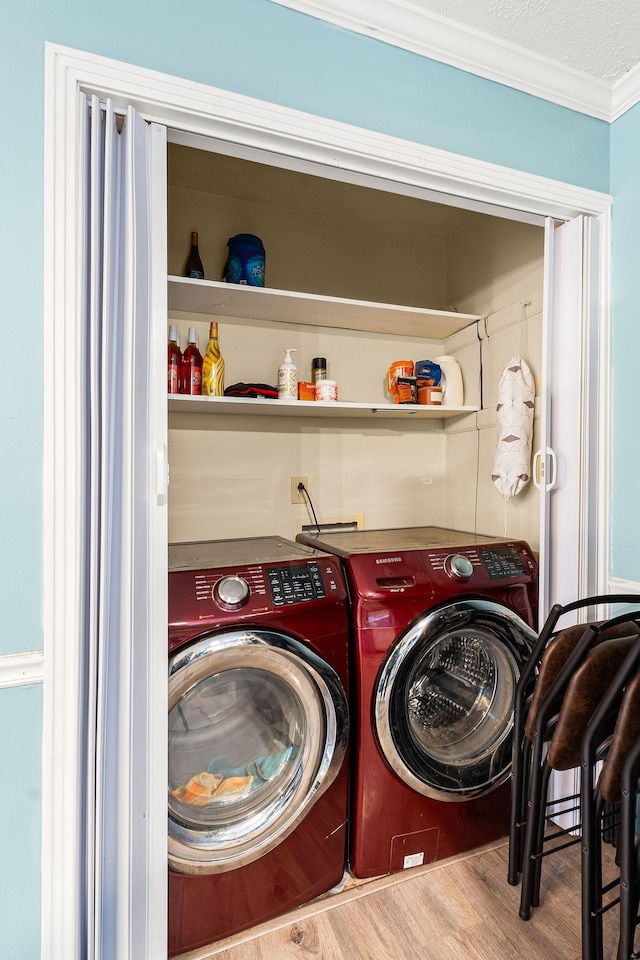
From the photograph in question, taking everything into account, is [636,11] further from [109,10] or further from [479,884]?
[479,884]

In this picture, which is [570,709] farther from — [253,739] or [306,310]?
[306,310]

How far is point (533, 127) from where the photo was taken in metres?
1.73

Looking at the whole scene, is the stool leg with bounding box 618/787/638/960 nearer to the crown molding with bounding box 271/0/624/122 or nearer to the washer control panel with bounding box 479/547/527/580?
the washer control panel with bounding box 479/547/527/580

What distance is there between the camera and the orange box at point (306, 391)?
224 cm

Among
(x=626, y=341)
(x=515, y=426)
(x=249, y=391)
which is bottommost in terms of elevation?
(x=515, y=426)

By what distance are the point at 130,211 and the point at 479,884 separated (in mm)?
2141

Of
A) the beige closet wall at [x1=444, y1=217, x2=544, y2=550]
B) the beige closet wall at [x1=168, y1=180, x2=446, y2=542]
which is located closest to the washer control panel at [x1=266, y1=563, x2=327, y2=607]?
the beige closet wall at [x1=168, y1=180, x2=446, y2=542]

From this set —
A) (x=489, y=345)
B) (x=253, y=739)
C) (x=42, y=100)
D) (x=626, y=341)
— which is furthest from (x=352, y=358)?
(x=253, y=739)

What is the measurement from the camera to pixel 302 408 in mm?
2197

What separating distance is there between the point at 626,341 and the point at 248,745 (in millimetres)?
1778

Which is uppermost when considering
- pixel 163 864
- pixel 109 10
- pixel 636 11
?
pixel 636 11

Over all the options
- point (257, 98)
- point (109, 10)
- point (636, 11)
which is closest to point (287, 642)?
point (257, 98)

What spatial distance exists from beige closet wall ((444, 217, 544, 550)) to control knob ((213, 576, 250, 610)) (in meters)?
1.29

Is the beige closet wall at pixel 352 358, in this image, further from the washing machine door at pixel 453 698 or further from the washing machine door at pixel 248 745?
the washing machine door at pixel 248 745
